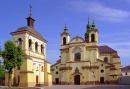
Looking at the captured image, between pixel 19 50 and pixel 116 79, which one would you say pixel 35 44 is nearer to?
pixel 19 50

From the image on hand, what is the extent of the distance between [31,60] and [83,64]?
73.7ft

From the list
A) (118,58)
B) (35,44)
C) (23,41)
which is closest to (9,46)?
(23,41)

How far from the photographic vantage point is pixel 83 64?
69.3 m

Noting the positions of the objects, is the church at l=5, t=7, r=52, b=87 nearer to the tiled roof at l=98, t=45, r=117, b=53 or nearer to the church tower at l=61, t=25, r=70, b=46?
the church tower at l=61, t=25, r=70, b=46

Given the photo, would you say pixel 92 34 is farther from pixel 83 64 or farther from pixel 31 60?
pixel 31 60

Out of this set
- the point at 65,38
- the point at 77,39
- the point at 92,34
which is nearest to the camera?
the point at 77,39

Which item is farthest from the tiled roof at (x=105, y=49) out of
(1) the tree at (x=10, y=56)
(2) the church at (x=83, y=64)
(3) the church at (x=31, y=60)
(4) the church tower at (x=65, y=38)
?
(1) the tree at (x=10, y=56)

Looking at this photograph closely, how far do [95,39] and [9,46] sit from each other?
3267 centimetres

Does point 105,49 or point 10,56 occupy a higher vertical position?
point 105,49

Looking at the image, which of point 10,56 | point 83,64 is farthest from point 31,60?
point 83,64

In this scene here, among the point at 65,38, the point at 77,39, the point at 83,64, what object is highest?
the point at 65,38

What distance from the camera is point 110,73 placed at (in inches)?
2719

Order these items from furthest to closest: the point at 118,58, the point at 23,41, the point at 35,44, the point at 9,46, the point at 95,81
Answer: the point at 118,58 → the point at 95,81 → the point at 35,44 → the point at 23,41 → the point at 9,46

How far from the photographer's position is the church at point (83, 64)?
68438 millimetres
